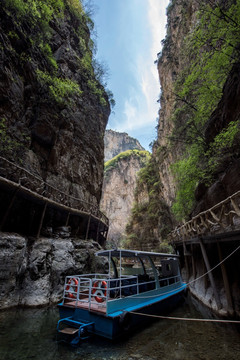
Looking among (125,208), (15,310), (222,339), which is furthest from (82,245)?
(125,208)

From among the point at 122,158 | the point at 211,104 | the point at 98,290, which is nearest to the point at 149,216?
the point at 211,104

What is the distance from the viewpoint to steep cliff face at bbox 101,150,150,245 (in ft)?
223

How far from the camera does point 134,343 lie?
213 inches

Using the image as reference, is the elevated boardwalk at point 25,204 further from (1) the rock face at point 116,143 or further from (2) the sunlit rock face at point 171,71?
(1) the rock face at point 116,143

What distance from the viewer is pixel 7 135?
1178 centimetres

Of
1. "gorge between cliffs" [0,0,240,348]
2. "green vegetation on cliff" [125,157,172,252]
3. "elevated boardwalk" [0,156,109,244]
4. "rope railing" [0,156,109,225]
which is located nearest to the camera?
"gorge between cliffs" [0,0,240,348]

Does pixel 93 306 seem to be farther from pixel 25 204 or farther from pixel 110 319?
pixel 25 204

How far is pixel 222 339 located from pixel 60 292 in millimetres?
8045

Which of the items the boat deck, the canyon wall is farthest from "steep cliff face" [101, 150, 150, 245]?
the boat deck

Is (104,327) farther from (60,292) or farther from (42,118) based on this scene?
(42,118)

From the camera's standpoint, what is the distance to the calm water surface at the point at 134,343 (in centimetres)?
466

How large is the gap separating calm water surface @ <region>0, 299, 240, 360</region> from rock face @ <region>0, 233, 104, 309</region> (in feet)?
4.94

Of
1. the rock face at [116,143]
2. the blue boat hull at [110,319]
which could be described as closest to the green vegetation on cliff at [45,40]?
the blue boat hull at [110,319]

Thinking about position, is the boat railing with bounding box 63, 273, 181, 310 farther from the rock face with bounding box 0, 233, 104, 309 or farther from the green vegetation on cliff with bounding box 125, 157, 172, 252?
the green vegetation on cliff with bounding box 125, 157, 172, 252
